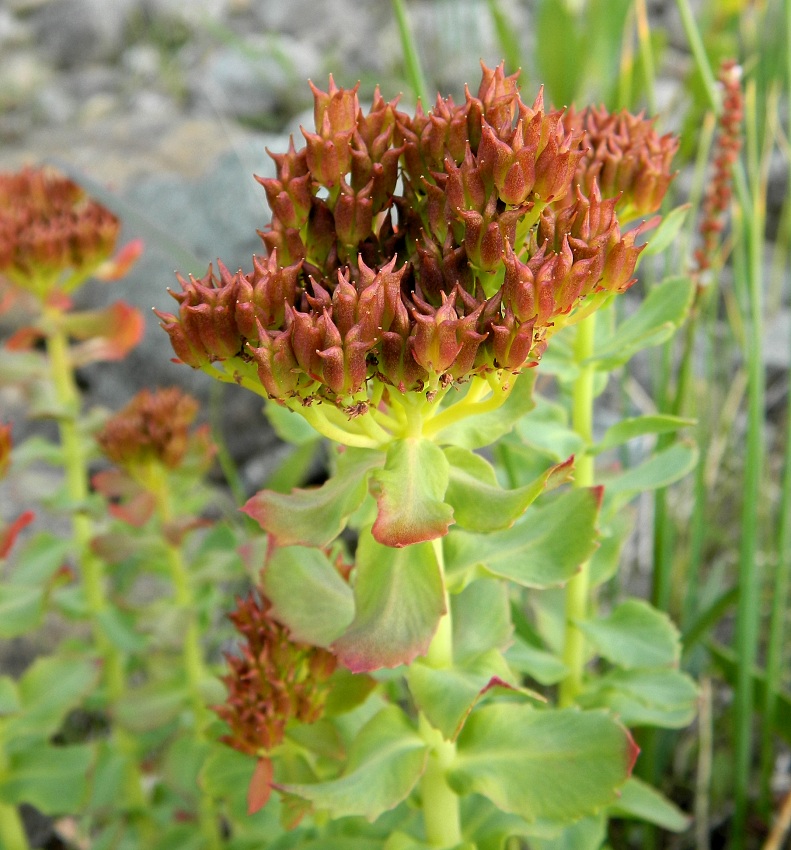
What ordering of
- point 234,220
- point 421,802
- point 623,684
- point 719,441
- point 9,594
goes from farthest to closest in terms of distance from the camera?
point 234,220 < point 719,441 < point 9,594 < point 623,684 < point 421,802

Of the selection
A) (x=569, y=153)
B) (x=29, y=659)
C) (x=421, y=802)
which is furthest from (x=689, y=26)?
(x=29, y=659)

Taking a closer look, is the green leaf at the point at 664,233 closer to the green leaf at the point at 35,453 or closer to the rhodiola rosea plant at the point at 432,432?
the rhodiola rosea plant at the point at 432,432

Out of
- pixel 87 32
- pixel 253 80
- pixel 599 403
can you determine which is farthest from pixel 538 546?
pixel 87 32

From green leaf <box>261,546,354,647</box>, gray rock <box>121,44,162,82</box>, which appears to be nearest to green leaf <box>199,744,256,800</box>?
green leaf <box>261,546,354,647</box>

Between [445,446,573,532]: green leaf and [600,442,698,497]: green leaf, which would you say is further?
[600,442,698,497]: green leaf

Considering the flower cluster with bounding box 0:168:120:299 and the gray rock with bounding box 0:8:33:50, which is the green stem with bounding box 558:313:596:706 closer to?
the flower cluster with bounding box 0:168:120:299

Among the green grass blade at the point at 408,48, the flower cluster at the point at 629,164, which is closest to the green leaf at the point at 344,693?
the flower cluster at the point at 629,164

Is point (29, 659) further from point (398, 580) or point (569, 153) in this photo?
point (569, 153)

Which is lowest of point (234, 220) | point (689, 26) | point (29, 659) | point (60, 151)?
point (29, 659)
